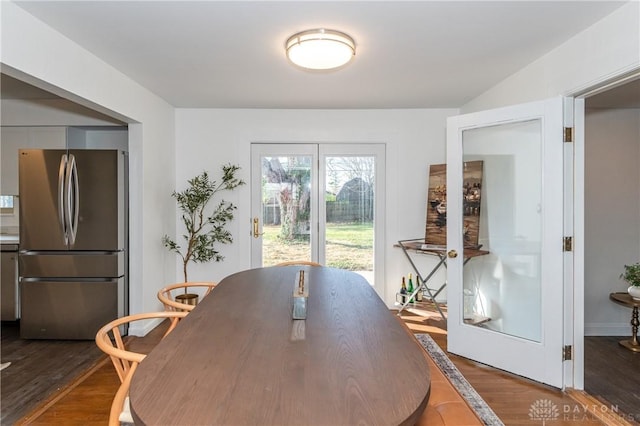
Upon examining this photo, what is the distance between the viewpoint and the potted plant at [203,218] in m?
3.96

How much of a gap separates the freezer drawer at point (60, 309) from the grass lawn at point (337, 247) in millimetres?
1745

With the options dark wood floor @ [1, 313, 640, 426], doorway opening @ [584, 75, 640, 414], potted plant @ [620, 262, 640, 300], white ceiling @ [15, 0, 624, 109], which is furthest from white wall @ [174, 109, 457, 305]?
potted plant @ [620, 262, 640, 300]

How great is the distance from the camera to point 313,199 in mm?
4324

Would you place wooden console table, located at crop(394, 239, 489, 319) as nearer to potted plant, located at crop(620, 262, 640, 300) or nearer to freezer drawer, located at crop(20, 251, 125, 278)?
potted plant, located at crop(620, 262, 640, 300)

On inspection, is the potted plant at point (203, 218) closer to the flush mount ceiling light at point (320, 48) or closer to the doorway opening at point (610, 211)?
the flush mount ceiling light at point (320, 48)

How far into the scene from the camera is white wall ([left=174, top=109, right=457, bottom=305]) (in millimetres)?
4250

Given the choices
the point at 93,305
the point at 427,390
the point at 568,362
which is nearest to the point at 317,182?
the point at 93,305

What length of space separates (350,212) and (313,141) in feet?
3.03

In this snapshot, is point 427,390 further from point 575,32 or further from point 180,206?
point 180,206

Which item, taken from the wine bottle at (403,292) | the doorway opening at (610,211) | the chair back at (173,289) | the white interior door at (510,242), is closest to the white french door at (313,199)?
the wine bottle at (403,292)

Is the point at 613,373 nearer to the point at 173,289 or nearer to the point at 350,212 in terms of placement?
the point at 350,212

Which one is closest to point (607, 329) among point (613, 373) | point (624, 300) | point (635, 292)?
point (624, 300)

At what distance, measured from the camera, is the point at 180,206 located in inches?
166

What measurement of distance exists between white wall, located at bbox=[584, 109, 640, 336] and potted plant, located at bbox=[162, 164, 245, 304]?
142 inches
